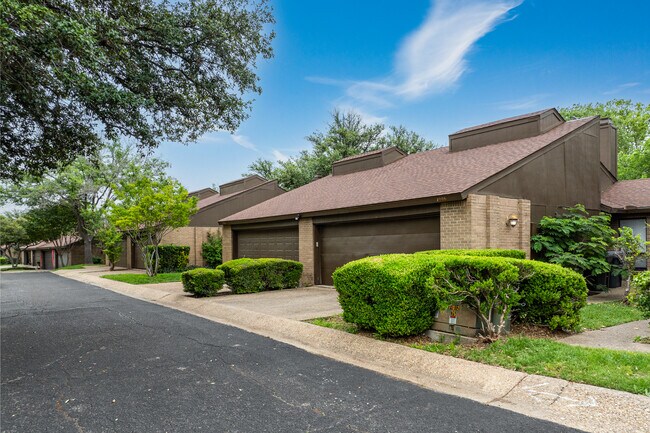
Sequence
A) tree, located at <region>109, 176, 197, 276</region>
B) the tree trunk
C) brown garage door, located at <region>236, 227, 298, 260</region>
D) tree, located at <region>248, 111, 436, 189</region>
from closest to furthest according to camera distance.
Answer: brown garage door, located at <region>236, 227, 298, 260</region> → tree, located at <region>109, 176, 197, 276</region> → tree, located at <region>248, 111, 436, 189</region> → the tree trunk

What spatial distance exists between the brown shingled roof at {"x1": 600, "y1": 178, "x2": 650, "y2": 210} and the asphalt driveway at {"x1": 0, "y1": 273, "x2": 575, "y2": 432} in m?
12.9

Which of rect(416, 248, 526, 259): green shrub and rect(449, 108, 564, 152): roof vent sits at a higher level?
rect(449, 108, 564, 152): roof vent

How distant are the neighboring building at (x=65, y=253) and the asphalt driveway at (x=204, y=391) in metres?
43.7

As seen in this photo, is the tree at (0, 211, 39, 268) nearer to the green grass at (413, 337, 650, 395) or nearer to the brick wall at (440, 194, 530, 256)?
the brick wall at (440, 194, 530, 256)

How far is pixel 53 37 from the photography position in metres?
5.60

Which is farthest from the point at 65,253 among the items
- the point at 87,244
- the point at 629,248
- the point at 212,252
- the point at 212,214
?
the point at 629,248

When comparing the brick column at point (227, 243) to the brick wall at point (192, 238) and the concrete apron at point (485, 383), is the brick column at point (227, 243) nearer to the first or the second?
the brick wall at point (192, 238)

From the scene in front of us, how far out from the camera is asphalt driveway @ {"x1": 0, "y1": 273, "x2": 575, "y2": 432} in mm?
3738

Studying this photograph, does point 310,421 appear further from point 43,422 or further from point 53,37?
point 53,37

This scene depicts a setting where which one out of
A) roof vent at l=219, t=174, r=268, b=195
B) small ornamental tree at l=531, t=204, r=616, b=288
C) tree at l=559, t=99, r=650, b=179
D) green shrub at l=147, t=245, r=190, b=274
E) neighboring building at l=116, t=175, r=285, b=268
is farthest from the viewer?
tree at l=559, t=99, r=650, b=179

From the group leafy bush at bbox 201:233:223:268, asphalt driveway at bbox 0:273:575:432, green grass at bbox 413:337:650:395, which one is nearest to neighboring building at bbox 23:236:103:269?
leafy bush at bbox 201:233:223:268

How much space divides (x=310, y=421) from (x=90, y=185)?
123 ft

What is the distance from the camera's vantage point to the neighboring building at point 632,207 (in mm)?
→ 13406

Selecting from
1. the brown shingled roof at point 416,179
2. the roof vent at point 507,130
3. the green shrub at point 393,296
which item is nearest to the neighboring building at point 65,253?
the brown shingled roof at point 416,179
